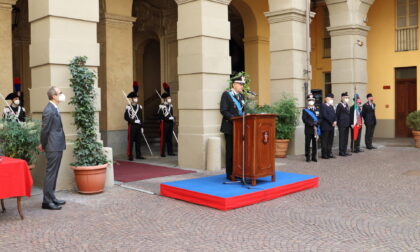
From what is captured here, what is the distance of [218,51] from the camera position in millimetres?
10695

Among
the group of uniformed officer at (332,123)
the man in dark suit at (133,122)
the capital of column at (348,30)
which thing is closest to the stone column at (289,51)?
the group of uniformed officer at (332,123)

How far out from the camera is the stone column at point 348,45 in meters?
15.5

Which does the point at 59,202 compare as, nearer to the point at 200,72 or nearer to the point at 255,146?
the point at 255,146

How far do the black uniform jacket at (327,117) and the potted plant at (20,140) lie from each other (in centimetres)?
795

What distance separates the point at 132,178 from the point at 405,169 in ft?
21.0

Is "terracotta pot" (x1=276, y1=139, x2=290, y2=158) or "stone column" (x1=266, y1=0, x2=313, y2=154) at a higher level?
"stone column" (x1=266, y1=0, x2=313, y2=154)

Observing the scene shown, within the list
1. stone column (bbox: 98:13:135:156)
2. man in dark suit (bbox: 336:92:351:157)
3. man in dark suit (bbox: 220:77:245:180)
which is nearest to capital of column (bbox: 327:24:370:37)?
man in dark suit (bbox: 336:92:351:157)

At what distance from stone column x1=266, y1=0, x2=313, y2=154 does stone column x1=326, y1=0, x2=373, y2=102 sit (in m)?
2.80

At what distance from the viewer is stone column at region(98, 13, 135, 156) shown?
533 inches

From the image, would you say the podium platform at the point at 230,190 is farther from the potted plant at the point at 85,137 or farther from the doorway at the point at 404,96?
the doorway at the point at 404,96

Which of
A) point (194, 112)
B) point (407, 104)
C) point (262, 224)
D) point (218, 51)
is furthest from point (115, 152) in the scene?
point (407, 104)

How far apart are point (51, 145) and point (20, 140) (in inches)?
30.5

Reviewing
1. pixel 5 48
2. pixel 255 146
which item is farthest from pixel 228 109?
pixel 5 48

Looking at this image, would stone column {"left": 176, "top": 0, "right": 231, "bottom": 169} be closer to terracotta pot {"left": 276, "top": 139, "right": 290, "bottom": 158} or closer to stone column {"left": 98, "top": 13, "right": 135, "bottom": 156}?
terracotta pot {"left": 276, "top": 139, "right": 290, "bottom": 158}
